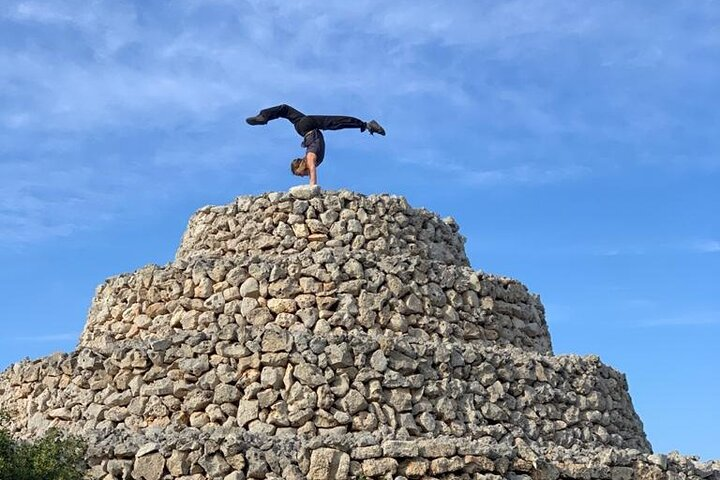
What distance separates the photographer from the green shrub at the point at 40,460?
36.4 ft

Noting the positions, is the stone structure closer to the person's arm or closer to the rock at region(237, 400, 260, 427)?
the rock at region(237, 400, 260, 427)

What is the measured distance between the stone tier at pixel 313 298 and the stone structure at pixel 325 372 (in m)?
0.03

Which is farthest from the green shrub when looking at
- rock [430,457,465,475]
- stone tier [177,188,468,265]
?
stone tier [177,188,468,265]

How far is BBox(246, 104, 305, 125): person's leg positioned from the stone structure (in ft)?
5.80

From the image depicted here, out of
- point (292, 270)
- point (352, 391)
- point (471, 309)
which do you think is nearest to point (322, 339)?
point (352, 391)

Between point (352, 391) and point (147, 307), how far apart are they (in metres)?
4.56

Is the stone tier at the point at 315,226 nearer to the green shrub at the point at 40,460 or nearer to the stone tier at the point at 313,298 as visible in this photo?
the stone tier at the point at 313,298

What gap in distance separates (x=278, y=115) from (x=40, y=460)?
9.62 meters

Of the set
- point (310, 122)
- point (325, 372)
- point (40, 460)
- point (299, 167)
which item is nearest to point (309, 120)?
point (310, 122)

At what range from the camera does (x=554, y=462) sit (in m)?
14.1

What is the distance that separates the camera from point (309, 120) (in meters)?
19.3

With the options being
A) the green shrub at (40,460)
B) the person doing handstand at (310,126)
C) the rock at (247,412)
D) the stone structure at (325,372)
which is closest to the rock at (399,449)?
the stone structure at (325,372)

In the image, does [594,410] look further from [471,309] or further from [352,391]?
[352,391]

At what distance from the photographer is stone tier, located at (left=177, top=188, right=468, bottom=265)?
57.2ft
